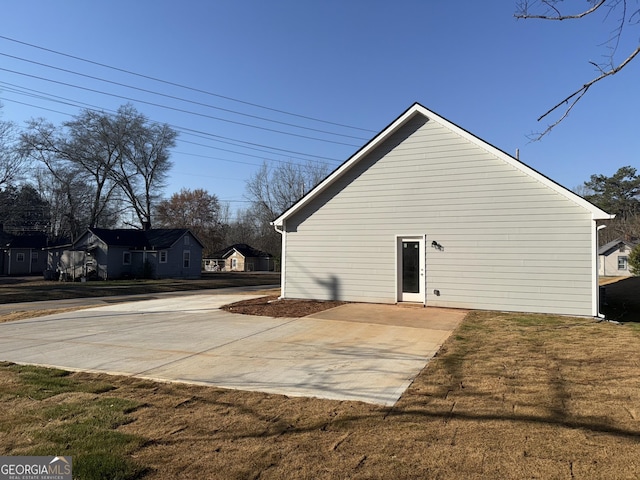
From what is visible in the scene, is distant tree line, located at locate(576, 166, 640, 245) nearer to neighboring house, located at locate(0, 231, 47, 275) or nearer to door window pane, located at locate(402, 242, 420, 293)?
door window pane, located at locate(402, 242, 420, 293)

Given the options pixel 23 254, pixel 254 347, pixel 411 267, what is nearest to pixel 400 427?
pixel 254 347

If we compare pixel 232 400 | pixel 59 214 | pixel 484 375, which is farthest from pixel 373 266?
pixel 59 214

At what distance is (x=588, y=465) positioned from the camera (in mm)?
3082

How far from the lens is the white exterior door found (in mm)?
12906

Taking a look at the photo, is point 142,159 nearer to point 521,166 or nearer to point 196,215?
point 196,215

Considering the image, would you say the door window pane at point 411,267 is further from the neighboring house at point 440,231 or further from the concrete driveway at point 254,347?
the concrete driveway at point 254,347

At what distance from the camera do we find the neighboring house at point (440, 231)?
11.2 m

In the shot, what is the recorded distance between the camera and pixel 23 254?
4275cm

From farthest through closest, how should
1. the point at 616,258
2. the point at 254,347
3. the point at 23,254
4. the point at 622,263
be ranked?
the point at 616,258, the point at 622,263, the point at 23,254, the point at 254,347

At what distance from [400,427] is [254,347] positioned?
403 cm

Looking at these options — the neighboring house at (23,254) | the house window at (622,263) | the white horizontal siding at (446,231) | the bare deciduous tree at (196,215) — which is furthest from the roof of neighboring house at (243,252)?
the house window at (622,263)

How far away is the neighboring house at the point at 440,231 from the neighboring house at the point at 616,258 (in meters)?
45.4

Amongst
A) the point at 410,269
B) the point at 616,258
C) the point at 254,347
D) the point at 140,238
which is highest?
the point at 140,238

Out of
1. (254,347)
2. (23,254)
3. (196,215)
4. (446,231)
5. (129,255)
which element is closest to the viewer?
(254,347)
